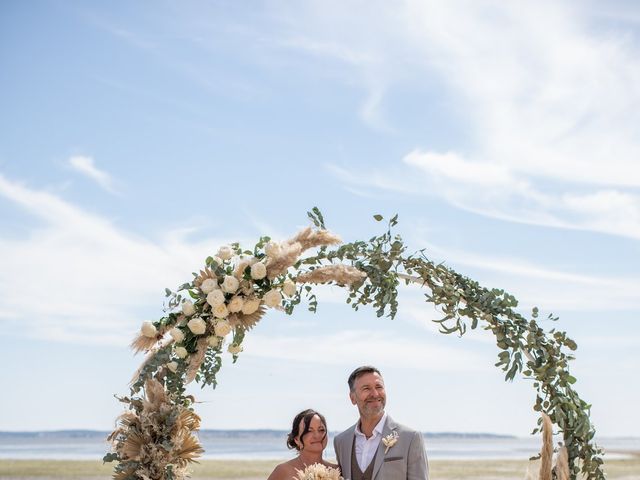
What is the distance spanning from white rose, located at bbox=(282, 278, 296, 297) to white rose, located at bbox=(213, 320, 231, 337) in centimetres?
56

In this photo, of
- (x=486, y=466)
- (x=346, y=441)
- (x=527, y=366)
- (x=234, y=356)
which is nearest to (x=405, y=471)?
(x=346, y=441)

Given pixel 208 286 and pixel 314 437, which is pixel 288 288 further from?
pixel 314 437

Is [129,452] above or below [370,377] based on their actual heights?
below

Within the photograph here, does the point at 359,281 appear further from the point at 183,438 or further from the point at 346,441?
the point at 183,438

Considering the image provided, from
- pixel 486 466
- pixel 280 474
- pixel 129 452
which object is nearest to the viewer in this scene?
pixel 129 452

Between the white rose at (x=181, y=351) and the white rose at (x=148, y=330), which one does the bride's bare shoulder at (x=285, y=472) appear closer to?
the white rose at (x=181, y=351)

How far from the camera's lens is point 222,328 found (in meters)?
6.79

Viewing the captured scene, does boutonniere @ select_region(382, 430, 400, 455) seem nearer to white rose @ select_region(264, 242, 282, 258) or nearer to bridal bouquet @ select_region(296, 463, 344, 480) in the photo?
bridal bouquet @ select_region(296, 463, 344, 480)

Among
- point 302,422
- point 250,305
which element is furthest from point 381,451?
point 250,305

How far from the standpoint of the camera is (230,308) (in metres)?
6.86

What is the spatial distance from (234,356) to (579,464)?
294 cm

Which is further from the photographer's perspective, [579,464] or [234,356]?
[234,356]

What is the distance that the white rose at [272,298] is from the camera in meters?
6.89

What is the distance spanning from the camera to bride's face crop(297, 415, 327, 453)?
7.27 metres
